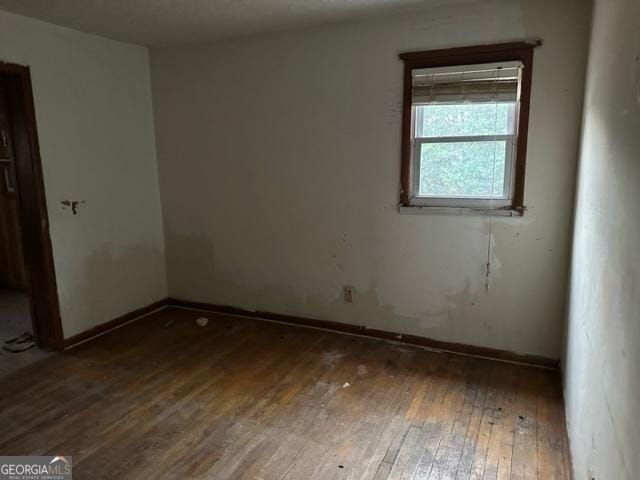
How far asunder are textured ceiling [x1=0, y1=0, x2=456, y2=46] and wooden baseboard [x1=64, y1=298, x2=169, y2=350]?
224cm

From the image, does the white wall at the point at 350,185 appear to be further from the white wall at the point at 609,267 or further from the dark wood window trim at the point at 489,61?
the white wall at the point at 609,267

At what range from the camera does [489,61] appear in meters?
2.74

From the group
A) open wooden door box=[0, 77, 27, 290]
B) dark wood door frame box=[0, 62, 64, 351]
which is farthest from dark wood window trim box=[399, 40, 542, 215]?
open wooden door box=[0, 77, 27, 290]

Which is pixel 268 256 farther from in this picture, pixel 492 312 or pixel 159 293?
pixel 492 312

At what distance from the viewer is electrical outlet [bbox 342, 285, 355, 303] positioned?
3.41 m

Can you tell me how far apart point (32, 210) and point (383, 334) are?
105 inches

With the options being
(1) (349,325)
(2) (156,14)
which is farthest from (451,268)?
(2) (156,14)

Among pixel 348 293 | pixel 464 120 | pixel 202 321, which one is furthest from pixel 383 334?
pixel 464 120

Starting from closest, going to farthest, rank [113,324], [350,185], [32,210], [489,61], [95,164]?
1. [489,61]
2. [32,210]
3. [350,185]
4. [95,164]
5. [113,324]

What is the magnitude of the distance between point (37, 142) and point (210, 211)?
135 cm

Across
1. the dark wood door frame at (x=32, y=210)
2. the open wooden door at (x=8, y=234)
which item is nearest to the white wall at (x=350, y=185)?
the dark wood door frame at (x=32, y=210)

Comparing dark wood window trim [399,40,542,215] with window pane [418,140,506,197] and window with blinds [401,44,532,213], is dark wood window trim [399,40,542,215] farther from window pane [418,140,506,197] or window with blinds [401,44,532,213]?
window pane [418,140,506,197]

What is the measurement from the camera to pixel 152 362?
3.04 metres

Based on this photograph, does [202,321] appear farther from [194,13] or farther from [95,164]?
[194,13]
